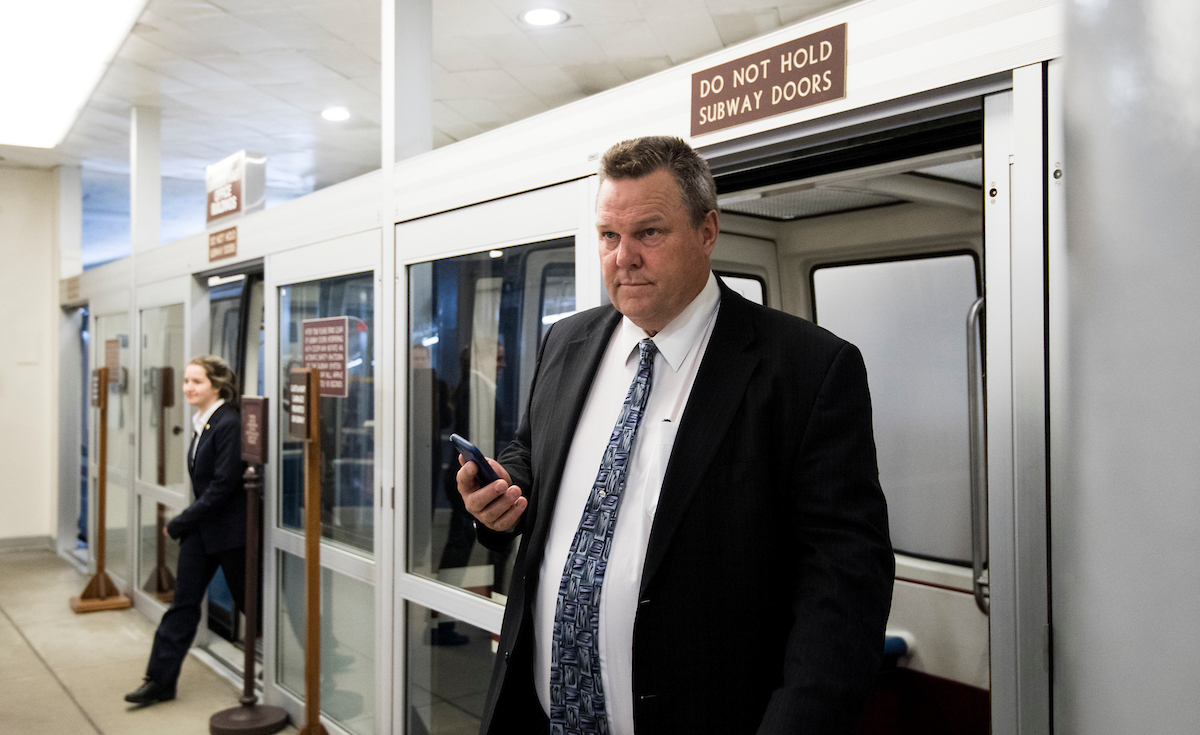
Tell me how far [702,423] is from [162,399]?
5299mm

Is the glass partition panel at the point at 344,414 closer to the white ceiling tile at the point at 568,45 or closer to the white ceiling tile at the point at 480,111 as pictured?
the white ceiling tile at the point at 568,45

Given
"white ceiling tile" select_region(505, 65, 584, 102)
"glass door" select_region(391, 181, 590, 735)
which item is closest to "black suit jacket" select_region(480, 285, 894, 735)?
"glass door" select_region(391, 181, 590, 735)

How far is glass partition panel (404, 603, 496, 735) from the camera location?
3014 millimetres

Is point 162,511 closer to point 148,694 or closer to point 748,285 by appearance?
point 148,694

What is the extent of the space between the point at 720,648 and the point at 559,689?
0.32 meters

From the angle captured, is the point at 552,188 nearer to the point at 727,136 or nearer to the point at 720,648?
the point at 727,136

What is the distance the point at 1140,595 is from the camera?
1011 mm

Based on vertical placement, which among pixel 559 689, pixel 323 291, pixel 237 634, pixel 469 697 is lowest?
pixel 237 634

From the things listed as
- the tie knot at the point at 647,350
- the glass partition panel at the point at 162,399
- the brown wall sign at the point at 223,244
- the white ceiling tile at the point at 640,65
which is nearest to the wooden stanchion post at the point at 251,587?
the brown wall sign at the point at 223,244

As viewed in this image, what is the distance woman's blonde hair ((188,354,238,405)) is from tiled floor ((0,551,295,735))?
63.0 inches

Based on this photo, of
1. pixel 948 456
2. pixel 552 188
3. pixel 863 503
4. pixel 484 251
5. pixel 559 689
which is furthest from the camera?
pixel 948 456

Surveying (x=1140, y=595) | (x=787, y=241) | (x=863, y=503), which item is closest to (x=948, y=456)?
(x=787, y=241)

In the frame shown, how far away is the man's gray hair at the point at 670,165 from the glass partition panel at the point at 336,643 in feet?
8.39

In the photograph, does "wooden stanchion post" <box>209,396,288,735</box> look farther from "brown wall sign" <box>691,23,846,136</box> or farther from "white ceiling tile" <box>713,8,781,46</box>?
"white ceiling tile" <box>713,8,781,46</box>
